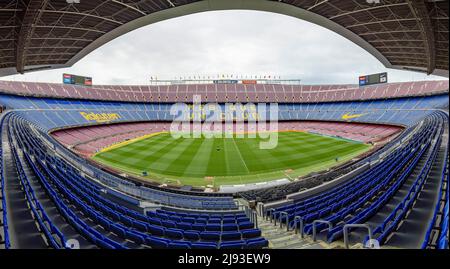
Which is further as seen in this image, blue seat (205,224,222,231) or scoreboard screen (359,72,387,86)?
scoreboard screen (359,72,387,86)

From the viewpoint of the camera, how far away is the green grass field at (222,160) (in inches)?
892

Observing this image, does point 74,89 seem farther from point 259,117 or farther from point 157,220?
point 157,220

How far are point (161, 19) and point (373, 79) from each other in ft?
231

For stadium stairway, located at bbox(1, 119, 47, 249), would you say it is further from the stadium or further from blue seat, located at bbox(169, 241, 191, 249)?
blue seat, located at bbox(169, 241, 191, 249)

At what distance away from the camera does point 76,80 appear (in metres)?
67.8

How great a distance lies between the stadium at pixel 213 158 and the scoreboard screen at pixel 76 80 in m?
0.39

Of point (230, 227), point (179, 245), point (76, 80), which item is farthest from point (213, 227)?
point (76, 80)

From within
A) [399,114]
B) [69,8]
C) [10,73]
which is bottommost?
[399,114]

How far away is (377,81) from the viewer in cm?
6781

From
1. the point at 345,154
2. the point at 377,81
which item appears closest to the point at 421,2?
the point at 345,154

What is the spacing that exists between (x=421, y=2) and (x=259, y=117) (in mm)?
A: 54244

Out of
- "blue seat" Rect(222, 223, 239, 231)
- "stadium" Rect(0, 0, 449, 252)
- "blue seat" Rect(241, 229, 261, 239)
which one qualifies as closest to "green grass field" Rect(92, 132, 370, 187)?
"stadium" Rect(0, 0, 449, 252)

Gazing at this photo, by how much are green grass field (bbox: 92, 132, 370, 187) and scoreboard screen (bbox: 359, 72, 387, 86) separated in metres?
42.1

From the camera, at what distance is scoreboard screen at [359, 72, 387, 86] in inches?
2614
